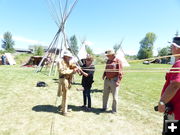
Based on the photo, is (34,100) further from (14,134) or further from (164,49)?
(164,49)

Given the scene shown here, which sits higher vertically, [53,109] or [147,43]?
[147,43]

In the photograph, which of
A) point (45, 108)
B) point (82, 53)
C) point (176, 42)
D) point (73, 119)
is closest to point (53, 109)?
point (45, 108)

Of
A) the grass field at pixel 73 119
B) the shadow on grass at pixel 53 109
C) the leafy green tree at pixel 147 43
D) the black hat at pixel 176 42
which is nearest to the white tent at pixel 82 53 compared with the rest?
the grass field at pixel 73 119

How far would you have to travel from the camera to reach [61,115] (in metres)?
4.09

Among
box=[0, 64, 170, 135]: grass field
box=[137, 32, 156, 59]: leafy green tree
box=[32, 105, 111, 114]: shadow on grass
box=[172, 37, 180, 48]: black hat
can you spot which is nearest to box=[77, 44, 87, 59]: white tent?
box=[0, 64, 170, 135]: grass field

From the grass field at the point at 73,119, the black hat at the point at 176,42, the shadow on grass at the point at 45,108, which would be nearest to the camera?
the black hat at the point at 176,42

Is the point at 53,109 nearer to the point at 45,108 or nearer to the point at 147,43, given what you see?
the point at 45,108

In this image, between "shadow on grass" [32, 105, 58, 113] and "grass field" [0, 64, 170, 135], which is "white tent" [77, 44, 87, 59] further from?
"shadow on grass" [32, 105, 58, 113]

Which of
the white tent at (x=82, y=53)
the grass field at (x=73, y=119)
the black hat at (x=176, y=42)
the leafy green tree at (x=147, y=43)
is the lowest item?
the grass field at (x=73, y=119)

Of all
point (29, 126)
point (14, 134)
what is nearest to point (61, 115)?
point (29, 126)

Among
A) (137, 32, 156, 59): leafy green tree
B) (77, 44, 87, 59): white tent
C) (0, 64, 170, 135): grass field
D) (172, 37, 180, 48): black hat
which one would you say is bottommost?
(0, 64, 170, 135): grass field

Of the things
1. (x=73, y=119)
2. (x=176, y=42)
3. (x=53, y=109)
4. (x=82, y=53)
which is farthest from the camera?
(x=82, y=53)

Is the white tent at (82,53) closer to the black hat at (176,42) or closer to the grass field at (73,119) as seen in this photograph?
the grass field at (73,119)

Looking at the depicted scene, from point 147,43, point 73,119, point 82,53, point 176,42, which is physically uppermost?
point 147,43
